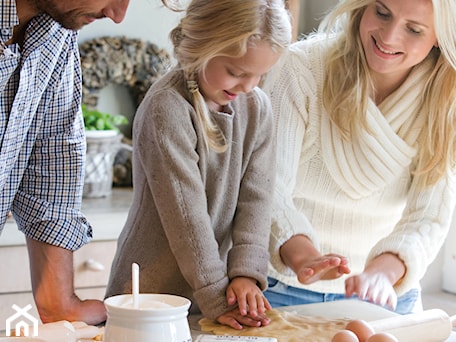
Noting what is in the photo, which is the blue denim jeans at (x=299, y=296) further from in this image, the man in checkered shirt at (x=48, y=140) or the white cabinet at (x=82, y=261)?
the white cabinet at (x=82, y=261)

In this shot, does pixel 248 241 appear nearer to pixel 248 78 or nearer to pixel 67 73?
pixel 248 78

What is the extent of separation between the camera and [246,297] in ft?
4.42

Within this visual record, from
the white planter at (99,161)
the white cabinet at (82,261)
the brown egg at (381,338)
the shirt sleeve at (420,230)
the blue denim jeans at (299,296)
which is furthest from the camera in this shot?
the white planter at (99,161)

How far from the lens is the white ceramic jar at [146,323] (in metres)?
0.88

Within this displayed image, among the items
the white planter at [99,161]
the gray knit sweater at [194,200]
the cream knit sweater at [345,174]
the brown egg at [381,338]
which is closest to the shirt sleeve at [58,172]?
the gray knit sweater at [194,200]

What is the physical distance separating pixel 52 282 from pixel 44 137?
0.26 meters

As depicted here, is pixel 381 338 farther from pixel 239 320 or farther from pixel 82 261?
pixel 82 261

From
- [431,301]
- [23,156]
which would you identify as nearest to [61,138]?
[23,156]

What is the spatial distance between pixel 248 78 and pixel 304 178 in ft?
1.14

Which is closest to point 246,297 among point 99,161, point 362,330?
point 362,330

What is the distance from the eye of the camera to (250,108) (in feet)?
4.98

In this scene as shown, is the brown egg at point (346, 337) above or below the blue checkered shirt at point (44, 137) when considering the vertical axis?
below

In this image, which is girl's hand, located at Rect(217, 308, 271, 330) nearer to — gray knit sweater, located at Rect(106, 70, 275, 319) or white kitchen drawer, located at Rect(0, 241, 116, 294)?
gray knit sweater, located at Rect(106, 70, 275, 319)

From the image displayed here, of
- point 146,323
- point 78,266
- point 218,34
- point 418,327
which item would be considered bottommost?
point 78,266
